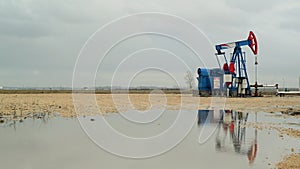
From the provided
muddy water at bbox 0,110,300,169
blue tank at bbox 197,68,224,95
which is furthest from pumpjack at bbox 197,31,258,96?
muddy water at bbox 0,110,300,169

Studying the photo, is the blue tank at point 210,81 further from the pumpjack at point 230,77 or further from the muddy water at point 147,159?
the muddy water at point 147,159

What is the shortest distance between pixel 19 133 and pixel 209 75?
48726 mm

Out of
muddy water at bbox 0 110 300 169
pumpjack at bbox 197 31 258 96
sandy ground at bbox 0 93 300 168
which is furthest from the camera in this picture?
pumpjack at bbox 197 31 258 96

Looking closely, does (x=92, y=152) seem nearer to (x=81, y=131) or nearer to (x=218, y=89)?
(x=81, y=131)

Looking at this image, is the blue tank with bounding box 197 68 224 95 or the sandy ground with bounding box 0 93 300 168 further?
the blue tank with bounding box 197 68 224 95

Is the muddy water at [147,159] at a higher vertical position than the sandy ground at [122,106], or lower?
lower

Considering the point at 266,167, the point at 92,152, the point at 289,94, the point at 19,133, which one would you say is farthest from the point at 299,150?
the point at 289,94

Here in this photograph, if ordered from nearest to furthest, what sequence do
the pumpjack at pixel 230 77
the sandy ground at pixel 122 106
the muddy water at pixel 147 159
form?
the muddy water at pixel 147 159 < the sandy ground at pixel 122 106 < the pumpjack at pixel 230 77

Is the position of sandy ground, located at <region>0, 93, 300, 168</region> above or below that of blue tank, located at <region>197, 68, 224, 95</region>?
below

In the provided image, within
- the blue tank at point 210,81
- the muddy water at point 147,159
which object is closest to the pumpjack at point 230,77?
the blue tank at point 210,81

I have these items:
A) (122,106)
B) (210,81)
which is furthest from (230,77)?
(122,106)

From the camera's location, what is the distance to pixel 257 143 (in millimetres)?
14492

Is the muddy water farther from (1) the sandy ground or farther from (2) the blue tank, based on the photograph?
(2) the blue tank

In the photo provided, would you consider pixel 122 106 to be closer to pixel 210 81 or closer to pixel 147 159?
pixel 210 81
